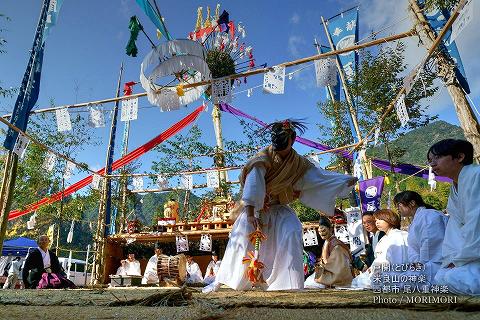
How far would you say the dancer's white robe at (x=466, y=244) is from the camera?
90.5 inches

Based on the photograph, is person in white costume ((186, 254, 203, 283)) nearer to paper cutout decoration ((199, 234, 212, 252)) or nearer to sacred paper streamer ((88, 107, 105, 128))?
paper cutout decoration ((199, 234, 212, 252))

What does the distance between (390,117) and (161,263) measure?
27.1 feet

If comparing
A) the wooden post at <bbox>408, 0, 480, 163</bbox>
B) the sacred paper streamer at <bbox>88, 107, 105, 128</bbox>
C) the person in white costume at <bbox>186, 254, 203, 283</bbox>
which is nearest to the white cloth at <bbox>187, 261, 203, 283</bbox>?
the person in white costume at <bbox>186, 254, 203, 283</bbox>

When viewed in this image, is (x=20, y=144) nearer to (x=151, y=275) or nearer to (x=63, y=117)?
(x=63, y=117)

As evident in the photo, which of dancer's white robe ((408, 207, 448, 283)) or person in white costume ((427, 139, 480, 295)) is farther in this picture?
dancer's white robe ((408, 207, 448, 283))

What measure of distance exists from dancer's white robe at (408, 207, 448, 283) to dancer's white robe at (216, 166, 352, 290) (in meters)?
0.80

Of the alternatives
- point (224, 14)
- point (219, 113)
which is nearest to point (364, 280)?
point (224, 14)

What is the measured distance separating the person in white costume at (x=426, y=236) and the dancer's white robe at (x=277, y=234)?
75cm

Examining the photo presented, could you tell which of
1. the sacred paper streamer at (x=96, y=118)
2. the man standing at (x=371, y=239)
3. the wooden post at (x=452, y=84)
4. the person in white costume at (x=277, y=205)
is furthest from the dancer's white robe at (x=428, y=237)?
the sacred paper streamer at (x=96, y=118)

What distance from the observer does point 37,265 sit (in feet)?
21.7

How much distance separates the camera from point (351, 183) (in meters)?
3.90

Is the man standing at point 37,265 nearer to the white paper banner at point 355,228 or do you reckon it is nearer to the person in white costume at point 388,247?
the person in white costume at point 388,247

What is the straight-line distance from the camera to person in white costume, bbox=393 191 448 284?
3190 mm

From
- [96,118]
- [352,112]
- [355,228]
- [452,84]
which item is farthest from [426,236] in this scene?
[96,118]
